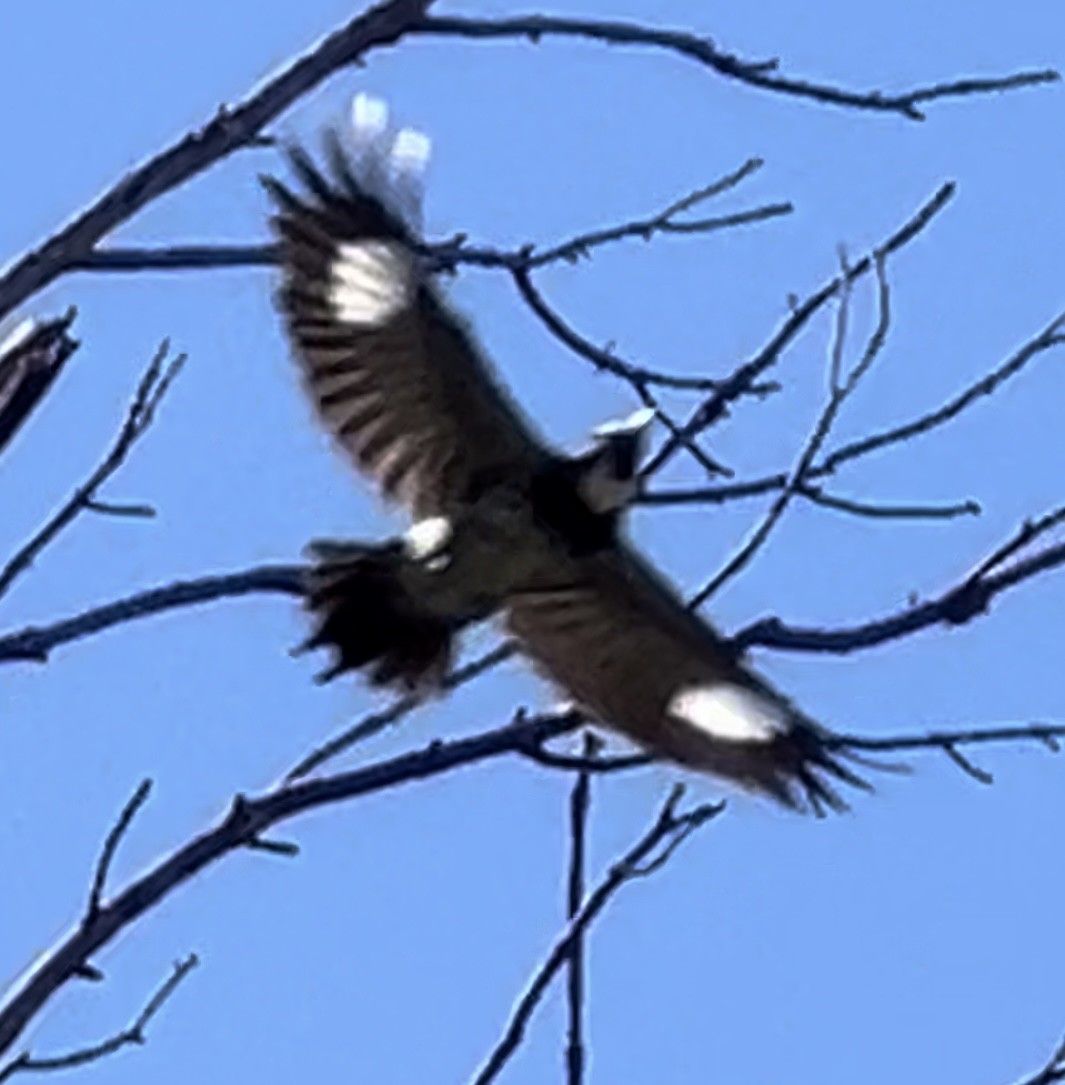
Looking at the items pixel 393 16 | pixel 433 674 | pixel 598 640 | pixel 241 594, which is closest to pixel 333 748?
pixel 241 594

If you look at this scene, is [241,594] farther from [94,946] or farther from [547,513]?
[547,513]

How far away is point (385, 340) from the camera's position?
16.6ft

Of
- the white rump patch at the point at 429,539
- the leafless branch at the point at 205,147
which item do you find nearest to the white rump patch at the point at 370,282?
the white rump patch at the point at 429,539

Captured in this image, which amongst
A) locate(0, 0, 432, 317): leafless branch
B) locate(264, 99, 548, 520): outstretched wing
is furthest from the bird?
locate(0, 0, 432, 317): leafless branch

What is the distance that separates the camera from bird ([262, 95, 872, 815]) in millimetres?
4660

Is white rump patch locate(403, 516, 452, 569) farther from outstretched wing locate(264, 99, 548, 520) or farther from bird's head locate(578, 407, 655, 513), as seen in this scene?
bird's head locate(578, 407, 655, 513)

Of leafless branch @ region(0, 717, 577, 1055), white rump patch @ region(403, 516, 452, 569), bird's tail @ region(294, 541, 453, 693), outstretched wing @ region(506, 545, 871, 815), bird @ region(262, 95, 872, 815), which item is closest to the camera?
leafless branch @ region(0, 717, 577, 1055)

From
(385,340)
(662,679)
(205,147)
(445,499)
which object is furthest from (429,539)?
(205,147)

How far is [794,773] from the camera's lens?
429 centimetres

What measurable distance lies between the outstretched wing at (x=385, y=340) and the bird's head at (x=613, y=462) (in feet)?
0.81

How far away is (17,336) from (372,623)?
1.27 meters

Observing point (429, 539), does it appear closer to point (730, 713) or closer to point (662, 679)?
point (662, 679)

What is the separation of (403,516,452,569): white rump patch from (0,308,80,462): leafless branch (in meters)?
1.61

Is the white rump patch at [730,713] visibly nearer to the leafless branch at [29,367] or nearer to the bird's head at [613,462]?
the bird's head at [613,462]
